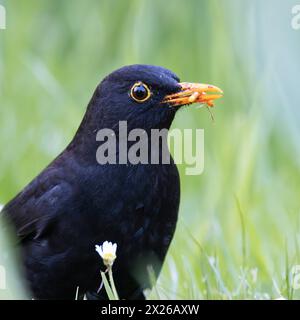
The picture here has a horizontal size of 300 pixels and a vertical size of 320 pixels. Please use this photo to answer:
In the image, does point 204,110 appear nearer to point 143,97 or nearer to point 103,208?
point 143,97

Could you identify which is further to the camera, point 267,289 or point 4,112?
point 4,112

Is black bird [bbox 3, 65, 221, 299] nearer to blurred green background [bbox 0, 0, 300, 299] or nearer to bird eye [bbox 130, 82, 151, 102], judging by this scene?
bird eye [bbox 130, 82, 151, 102]

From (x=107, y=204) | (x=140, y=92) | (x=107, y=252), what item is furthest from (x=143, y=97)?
(x=107, y=252)

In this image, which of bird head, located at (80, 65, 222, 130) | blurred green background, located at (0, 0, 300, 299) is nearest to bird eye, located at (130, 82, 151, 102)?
bird head, located at (80, 65, 222, 130)

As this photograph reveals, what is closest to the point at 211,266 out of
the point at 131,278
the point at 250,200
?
the point at 131,278

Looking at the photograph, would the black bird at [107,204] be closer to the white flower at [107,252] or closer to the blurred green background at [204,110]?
the white flower at [107,252]
